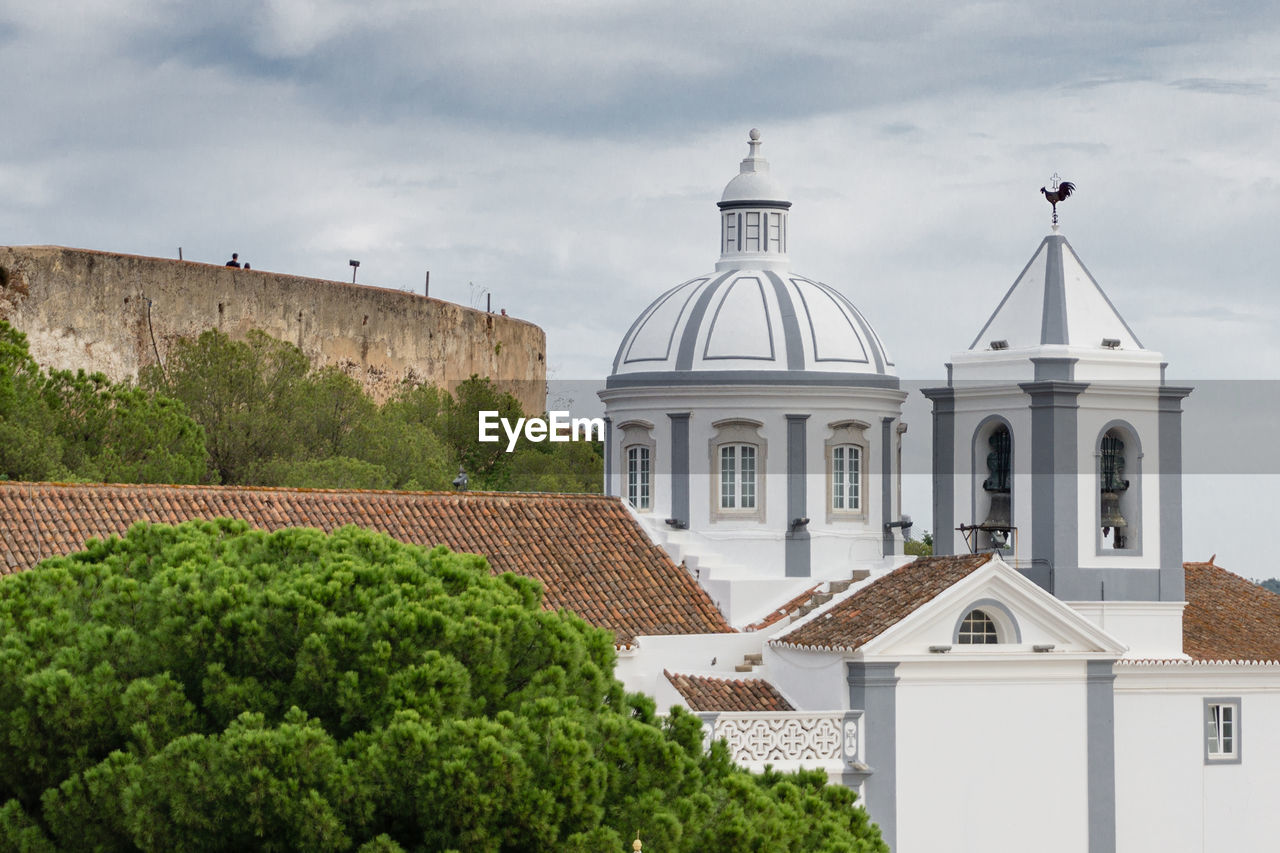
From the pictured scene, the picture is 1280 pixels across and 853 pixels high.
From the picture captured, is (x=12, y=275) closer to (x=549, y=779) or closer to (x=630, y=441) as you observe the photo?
(x=630, y=441)

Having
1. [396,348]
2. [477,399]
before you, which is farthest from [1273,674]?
[396,348]

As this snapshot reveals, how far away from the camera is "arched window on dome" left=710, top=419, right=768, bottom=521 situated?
27.2 metres

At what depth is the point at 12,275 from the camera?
4334 cm

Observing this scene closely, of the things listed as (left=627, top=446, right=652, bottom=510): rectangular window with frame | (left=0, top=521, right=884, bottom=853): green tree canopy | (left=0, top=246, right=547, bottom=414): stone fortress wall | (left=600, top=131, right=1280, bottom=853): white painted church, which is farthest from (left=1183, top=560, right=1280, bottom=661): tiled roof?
(left=0, top=246, right=547, bottom=414): stone fortress wall

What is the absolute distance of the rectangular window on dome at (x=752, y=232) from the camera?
28.9m

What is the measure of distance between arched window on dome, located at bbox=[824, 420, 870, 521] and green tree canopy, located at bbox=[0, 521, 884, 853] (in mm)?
10483

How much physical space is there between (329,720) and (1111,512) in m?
14.0

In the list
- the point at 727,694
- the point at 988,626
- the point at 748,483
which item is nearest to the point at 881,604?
the point at 988,626

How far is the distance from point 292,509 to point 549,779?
1008 cm

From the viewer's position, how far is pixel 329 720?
611 inches

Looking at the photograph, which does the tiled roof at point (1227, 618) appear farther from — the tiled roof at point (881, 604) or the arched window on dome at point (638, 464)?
the arched window on dome at point (638, 464)

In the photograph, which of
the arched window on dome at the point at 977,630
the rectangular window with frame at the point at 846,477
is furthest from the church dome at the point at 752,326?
the arched window on dome at the point at 977,630

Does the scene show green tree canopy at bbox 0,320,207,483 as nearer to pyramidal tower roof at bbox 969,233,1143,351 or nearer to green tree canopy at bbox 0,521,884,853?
pyramidal tower roof at bbox 969,233,1143,351

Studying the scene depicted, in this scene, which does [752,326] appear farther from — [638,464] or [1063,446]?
[1063,446]
